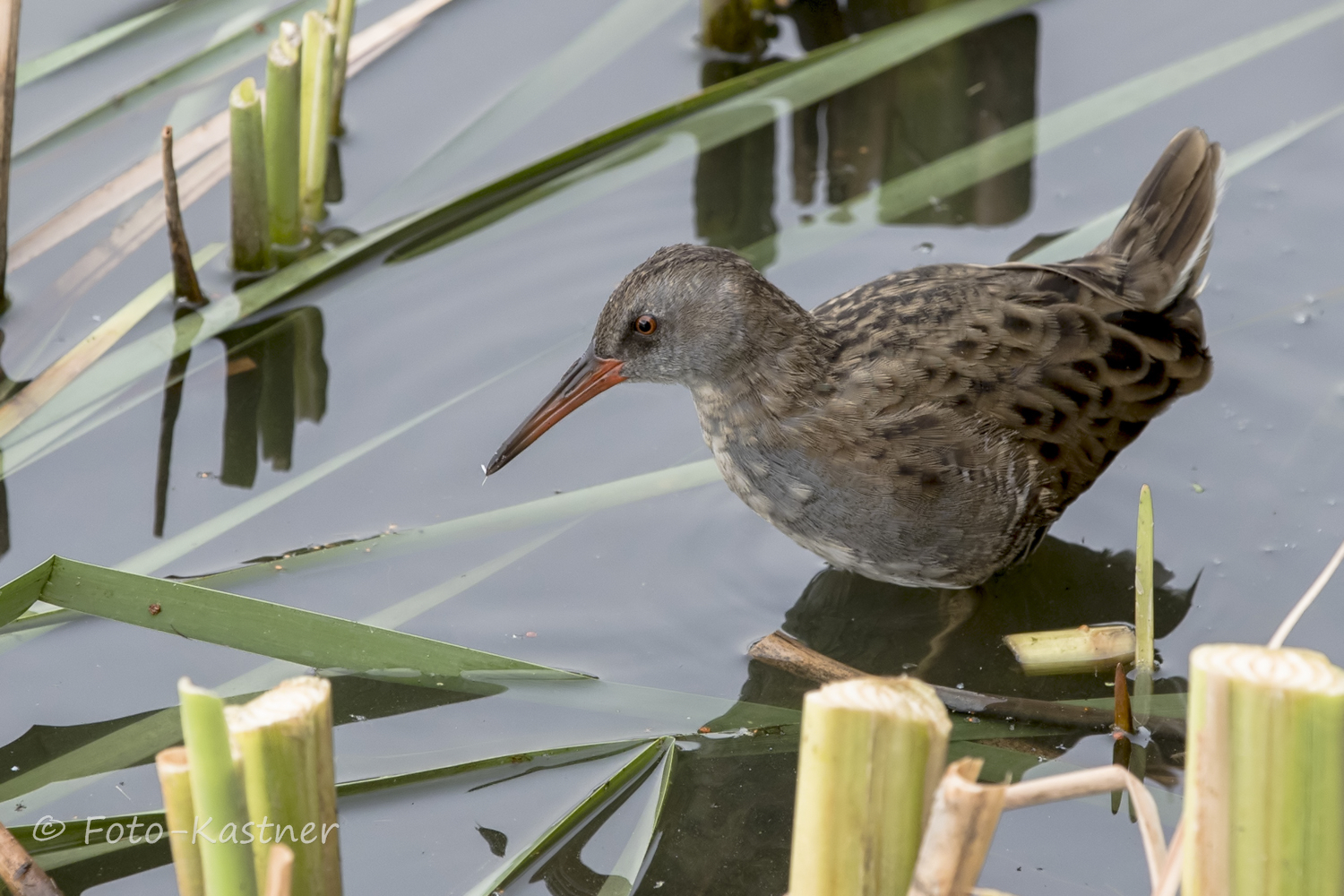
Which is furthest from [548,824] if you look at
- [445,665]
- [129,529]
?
[129,529]

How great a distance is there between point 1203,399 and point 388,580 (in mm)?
2448

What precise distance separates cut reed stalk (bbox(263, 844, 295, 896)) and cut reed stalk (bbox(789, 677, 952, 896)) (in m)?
0.63

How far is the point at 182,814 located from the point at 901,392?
78.1 inches

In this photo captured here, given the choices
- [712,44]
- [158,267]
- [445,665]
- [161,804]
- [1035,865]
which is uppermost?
[712,44]

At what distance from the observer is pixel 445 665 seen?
281cm

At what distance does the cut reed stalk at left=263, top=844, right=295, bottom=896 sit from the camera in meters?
1.60

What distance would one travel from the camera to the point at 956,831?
1.57m

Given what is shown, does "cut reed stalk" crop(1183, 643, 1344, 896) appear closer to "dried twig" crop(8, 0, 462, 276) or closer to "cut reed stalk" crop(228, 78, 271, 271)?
"cut reed stalk" crop(228, 78, 271, 271)

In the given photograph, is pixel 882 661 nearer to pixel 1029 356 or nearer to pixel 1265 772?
pixel 1029 356

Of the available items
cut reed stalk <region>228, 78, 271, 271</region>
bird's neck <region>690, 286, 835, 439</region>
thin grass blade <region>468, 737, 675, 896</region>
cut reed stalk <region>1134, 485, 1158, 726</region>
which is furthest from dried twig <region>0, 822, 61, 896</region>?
cut reed stalk <region>228, 78, 271, 271</region>

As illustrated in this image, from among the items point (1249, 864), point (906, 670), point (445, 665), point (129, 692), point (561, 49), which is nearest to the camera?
point (1249, 864)

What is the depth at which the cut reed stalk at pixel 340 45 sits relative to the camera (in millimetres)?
4383

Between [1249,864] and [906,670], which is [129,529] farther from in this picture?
[1249,864]

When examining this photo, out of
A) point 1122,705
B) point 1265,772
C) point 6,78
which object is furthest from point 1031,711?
point 6,78
